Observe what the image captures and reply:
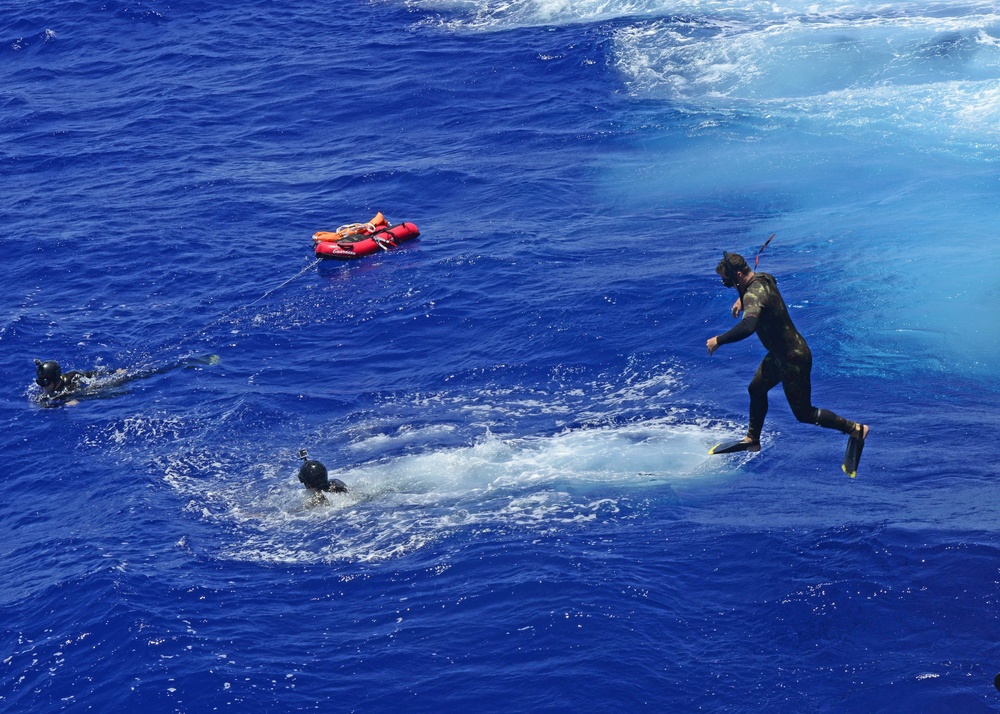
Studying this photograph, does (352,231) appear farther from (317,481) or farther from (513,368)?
(317,481)

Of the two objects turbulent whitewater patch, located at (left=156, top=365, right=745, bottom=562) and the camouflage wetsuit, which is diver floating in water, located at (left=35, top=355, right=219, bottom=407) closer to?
turbulent whitewater patch, located at (left=156, top=365, right=745, bottom=562)

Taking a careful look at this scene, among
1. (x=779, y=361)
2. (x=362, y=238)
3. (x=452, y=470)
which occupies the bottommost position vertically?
(x=452, y=470)

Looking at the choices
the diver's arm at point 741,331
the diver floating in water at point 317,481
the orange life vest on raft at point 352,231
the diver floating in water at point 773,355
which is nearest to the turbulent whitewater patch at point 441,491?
the diver floating in water at point 317,481

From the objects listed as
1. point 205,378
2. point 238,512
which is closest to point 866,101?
point 205,378

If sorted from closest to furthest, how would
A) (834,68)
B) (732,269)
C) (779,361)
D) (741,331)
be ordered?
(741,331) < (732,269) < (779,361) < (834,68)

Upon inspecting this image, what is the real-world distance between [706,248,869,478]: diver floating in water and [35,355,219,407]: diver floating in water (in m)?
14.4

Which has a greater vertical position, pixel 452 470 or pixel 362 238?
pixel 362 238

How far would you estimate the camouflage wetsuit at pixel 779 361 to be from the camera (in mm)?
14438

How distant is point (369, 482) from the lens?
20.3 metres

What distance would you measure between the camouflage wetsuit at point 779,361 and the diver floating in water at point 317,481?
25.1 ft

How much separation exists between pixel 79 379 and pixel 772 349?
1625 centimetres

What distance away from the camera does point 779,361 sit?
1486 cm

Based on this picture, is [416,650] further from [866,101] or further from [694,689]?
[866,101]

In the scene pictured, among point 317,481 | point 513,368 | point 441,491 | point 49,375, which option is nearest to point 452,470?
point 441,491
